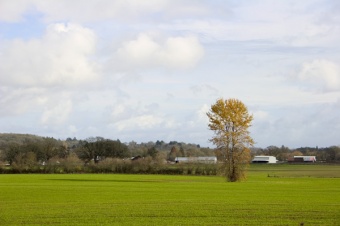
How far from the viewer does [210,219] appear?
28500 millimetres

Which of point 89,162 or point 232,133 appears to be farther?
point 89,162

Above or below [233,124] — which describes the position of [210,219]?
below

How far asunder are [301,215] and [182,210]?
7251 mm

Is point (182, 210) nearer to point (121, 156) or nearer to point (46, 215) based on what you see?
point (46, 215)

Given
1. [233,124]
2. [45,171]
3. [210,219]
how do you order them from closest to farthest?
[210,219] → [233,124] → [45,171]

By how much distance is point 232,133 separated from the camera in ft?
277

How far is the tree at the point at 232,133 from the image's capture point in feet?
277

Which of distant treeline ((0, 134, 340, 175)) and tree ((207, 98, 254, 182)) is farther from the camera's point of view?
distant treeline ((0, 134, 340, 175))

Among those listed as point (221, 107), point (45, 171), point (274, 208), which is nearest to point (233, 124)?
point (221, 107)

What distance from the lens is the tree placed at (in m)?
84.4

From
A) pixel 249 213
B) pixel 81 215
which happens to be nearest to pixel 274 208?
pixel 249 213

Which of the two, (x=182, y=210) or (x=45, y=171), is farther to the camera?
(x=45, y=171)

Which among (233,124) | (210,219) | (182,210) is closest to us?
(210,219)

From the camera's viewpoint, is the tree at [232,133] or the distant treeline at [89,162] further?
→ the distant treeline at [89,162]
